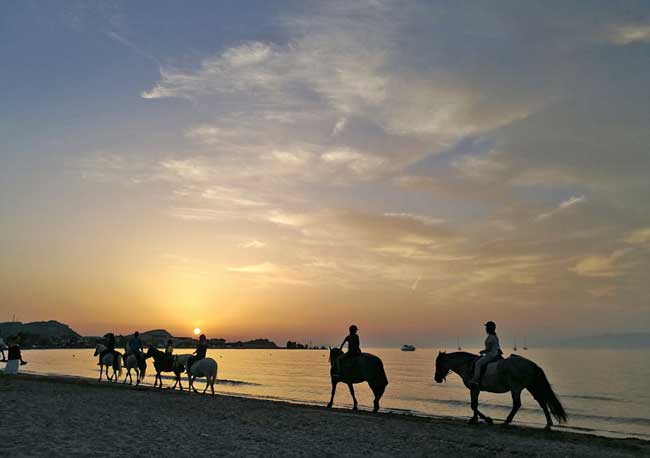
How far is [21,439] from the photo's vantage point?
973 centimetres

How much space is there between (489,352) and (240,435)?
320 inches

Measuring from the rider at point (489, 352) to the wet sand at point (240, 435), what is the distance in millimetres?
1578

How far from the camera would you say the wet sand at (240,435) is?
978cm

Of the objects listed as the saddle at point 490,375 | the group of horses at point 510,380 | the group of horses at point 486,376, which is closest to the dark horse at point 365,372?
the group of horses at point 486,376

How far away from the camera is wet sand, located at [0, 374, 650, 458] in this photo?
9.78 m

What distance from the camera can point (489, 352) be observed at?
1568 cm

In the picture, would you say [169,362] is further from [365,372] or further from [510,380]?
[510,380]

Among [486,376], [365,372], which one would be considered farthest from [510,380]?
[365,372]

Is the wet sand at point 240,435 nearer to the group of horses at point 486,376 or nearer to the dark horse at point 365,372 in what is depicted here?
the group of horses at point 486,376

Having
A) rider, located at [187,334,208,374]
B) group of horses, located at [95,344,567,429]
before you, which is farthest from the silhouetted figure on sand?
group of horses, located at [95,344,567,429]

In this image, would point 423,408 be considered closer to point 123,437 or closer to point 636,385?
point 123,437

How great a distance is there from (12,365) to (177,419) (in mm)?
20242

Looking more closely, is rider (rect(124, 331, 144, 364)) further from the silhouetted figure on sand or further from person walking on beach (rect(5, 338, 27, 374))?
person walking on beach (rect(5, 338, 27, 374))

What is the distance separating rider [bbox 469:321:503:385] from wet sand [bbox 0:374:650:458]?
5.18 feet
